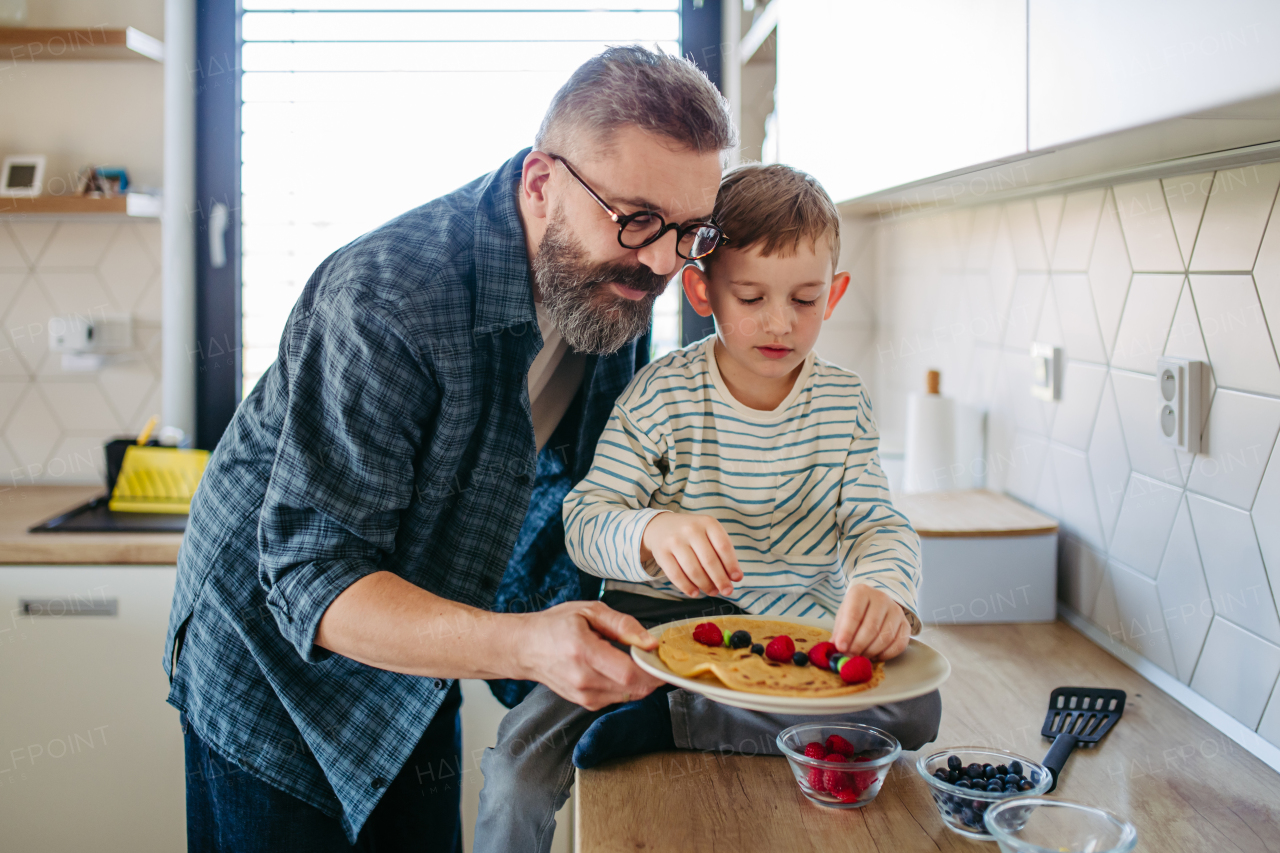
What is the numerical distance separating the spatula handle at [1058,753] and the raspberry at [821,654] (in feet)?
0.88

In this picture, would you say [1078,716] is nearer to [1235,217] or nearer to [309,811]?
[1235,217]

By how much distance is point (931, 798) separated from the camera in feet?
3.07

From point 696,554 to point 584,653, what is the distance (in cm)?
15

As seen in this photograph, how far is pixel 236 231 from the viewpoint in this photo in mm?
2617

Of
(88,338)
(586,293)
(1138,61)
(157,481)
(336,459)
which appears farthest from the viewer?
(88,338)

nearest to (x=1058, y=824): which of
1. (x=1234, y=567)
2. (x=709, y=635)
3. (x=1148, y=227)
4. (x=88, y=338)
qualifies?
(x=709, y=635)

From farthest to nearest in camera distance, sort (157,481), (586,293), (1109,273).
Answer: (157,481)
(1109,273)
(586,293)

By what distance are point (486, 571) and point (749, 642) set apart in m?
0.36

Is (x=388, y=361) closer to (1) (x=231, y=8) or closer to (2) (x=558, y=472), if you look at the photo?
(2) (x=558, y=472)

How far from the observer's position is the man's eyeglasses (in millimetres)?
1039

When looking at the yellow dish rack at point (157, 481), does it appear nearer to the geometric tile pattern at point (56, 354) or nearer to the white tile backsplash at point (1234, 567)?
the geometric tile pattern at point (56, 354)

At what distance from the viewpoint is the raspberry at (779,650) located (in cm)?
90

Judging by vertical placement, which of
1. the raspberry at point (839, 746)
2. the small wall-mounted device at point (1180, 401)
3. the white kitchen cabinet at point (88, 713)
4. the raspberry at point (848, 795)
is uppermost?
the small wall-mounted device at point (1180, 401)

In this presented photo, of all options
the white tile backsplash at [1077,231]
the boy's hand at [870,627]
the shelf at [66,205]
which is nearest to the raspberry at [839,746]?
the boy's hand at [870,627]
